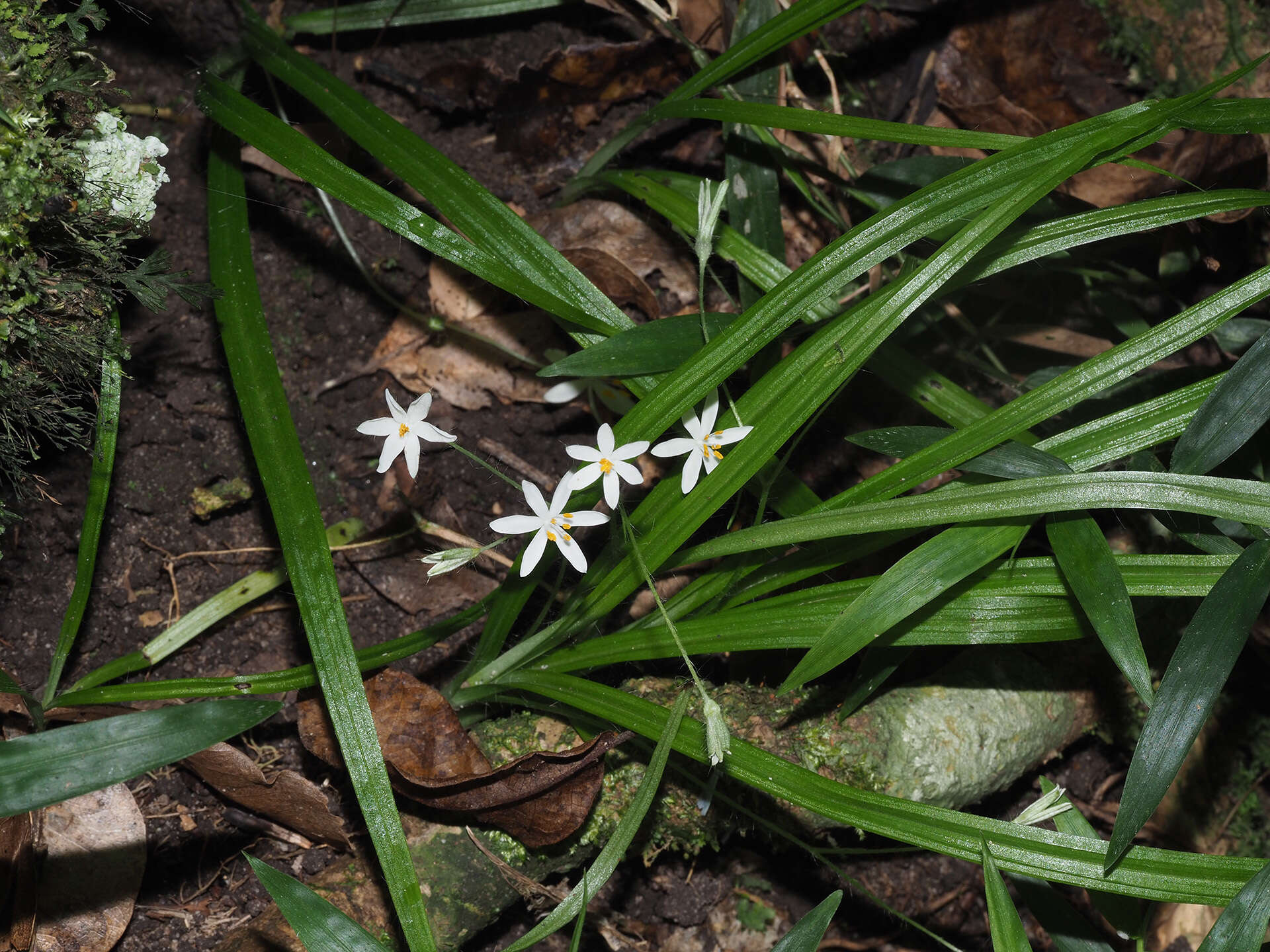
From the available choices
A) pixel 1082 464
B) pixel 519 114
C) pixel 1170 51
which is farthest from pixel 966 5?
pixel 1082 464

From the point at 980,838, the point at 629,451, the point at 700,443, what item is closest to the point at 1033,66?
the point at 700,443

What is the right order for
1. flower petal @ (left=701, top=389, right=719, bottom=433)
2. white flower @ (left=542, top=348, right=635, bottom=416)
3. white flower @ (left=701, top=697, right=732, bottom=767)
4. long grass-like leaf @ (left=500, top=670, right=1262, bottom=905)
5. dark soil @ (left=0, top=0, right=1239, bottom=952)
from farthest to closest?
white flower @ (left=542, top=348, right=635, bottom=416) → dark soil @ (left=0, top=0, right=1239, bottom=952) → flower petal @ (left=701, top=389, right=719, bottom=433) → long grass-like leaf @ (left=500, top=670, right=1262, bottom=905) → white flower @ (left=701, top=697, right=732, bottom=767)

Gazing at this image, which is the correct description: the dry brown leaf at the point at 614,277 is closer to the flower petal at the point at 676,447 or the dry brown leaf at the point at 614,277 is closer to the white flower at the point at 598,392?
the white flower at the point at 598,392

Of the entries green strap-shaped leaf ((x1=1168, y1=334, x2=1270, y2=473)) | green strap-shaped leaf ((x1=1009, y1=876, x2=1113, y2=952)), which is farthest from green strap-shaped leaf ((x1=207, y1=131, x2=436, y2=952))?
green strap-shaped leaf ((x1=1168, y1=334, x2=1270, y2=473))

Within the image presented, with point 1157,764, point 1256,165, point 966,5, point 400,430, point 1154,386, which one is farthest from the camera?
point 966,5

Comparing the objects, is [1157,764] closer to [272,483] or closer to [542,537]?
[542,537]

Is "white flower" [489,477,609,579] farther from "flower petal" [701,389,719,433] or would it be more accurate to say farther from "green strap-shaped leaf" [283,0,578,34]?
"green strap-shaped leaf" [283,0,578,34]

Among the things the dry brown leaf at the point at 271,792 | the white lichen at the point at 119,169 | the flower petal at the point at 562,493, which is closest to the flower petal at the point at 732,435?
the flower petal at the point at 562,493

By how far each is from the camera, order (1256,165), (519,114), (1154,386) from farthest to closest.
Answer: (519,114), (1256,165), (1154,386)
